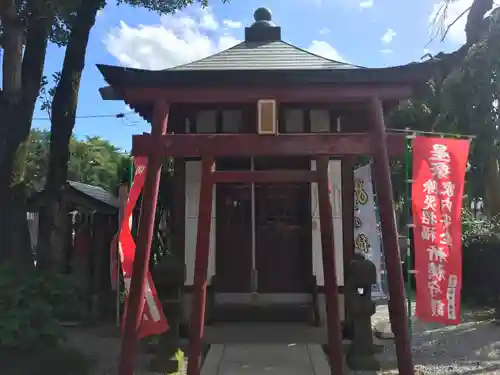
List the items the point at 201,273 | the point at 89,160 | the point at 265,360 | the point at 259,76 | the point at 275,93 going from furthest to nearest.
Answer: the point at 89,160, the point at 265,360, the point at 201,273, the point at 275,93, the point at 259,76

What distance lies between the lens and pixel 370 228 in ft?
30.9

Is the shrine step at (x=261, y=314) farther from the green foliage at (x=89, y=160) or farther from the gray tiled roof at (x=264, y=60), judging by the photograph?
the green foliage at (x=89, y=160)

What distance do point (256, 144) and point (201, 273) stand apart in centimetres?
176

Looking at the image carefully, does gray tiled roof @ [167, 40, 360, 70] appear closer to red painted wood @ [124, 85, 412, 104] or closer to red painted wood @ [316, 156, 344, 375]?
red painted wood @ [124, 85, 412, 104]

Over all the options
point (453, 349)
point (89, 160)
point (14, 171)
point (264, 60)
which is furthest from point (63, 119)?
point (89, 160)

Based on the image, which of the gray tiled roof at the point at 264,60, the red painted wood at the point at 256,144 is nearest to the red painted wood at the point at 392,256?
the red painted wood at the point at 256,144

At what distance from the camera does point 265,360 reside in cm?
755

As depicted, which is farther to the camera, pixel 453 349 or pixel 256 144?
pixel 453 349

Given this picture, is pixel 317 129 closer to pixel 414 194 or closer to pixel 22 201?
pixel 414 194

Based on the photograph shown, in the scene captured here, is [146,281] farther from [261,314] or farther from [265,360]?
[261,314]

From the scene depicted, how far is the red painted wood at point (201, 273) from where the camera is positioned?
6.20 meters

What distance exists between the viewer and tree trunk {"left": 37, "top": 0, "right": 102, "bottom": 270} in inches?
386

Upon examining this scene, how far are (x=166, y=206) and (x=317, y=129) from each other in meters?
4.91

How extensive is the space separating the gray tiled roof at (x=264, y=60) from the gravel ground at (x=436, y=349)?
4445mm
